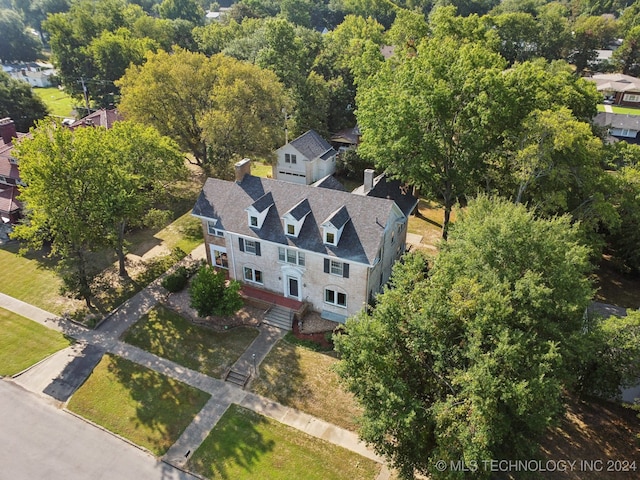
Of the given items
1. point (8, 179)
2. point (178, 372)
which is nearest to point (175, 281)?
point (178, 372)

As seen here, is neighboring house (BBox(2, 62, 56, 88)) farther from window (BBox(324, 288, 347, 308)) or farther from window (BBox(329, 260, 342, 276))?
window (BBox(329, 260, 342, 276))

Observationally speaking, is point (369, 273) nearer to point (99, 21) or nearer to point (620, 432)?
point (620, 432)

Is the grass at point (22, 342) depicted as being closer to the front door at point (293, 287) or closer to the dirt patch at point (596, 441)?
the front door at point (293, 287)

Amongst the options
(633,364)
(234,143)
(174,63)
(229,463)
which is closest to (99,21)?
(174,63)

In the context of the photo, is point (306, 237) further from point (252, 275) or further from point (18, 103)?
point (18, 103)

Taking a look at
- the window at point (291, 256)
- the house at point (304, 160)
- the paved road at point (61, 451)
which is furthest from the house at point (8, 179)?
the house at point (304, 160)
